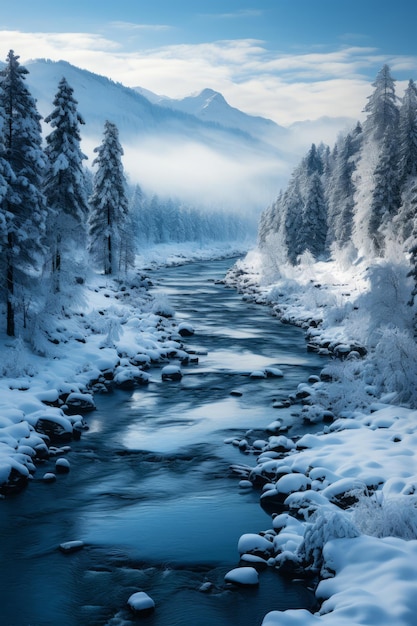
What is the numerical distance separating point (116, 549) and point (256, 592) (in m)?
3.13

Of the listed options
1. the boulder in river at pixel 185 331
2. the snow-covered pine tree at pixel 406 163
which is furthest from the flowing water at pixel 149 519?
the snow-covered pine tree at pixel 406 163

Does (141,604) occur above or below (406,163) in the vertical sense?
below

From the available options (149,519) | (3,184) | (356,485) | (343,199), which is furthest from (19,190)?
(343,199)

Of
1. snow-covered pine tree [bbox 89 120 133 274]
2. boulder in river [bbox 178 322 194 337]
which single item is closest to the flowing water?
boulder in river [bbox 178 322 194 337]

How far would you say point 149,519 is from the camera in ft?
43.4

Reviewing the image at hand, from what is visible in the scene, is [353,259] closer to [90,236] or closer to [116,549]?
[90,236]

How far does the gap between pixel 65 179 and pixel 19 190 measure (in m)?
11.2

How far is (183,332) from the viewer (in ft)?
118

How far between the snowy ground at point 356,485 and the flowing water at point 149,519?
26.2 inches

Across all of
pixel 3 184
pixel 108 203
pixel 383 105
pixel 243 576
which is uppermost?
pixel 383 105

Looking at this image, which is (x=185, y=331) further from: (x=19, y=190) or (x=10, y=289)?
(x=19, y=190)

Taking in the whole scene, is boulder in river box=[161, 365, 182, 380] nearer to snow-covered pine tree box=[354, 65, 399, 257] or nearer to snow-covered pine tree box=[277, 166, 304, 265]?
snow-covered pine tree box=[354, 65, 399, 257]

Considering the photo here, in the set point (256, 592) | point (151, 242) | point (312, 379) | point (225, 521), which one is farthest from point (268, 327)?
point (151, 242)

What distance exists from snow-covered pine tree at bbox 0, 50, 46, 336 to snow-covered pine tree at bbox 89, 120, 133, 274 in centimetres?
2255
